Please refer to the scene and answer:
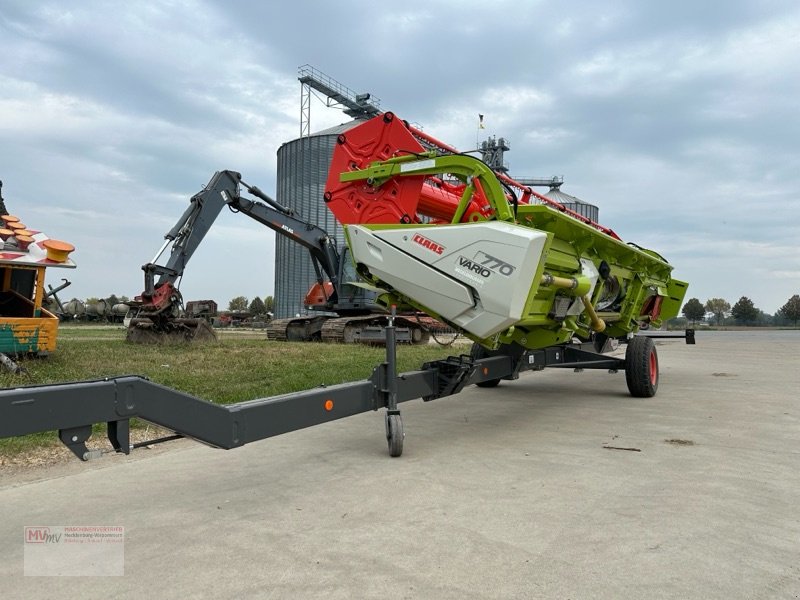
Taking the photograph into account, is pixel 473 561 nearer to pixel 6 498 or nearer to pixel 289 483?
pixel 289 483

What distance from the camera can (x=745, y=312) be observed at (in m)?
79.6

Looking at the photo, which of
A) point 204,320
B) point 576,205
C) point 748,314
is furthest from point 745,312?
point 204,320

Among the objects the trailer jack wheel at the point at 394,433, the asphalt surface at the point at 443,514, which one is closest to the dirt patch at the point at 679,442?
the asphalt surface at the point at 443,514

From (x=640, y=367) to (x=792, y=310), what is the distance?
8565 centimetres

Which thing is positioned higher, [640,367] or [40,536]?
[640,367]

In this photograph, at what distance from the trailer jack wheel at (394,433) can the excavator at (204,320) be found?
23.0 ft

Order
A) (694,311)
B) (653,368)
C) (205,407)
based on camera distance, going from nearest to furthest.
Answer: (205,407) < (653,368) < (694,311)

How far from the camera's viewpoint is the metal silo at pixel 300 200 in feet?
106

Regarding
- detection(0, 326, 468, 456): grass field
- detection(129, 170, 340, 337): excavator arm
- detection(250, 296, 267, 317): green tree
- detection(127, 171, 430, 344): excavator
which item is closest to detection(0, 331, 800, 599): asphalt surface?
detection(0, 326, 468, 456): grass field

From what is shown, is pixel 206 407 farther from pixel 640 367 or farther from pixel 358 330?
pixel 358 330

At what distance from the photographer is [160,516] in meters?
3.19

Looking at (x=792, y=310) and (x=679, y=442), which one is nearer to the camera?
(x=679, y=442)

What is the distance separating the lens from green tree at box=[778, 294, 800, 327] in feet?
250

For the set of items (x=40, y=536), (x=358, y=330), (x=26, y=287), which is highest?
(x=26, y=287)
